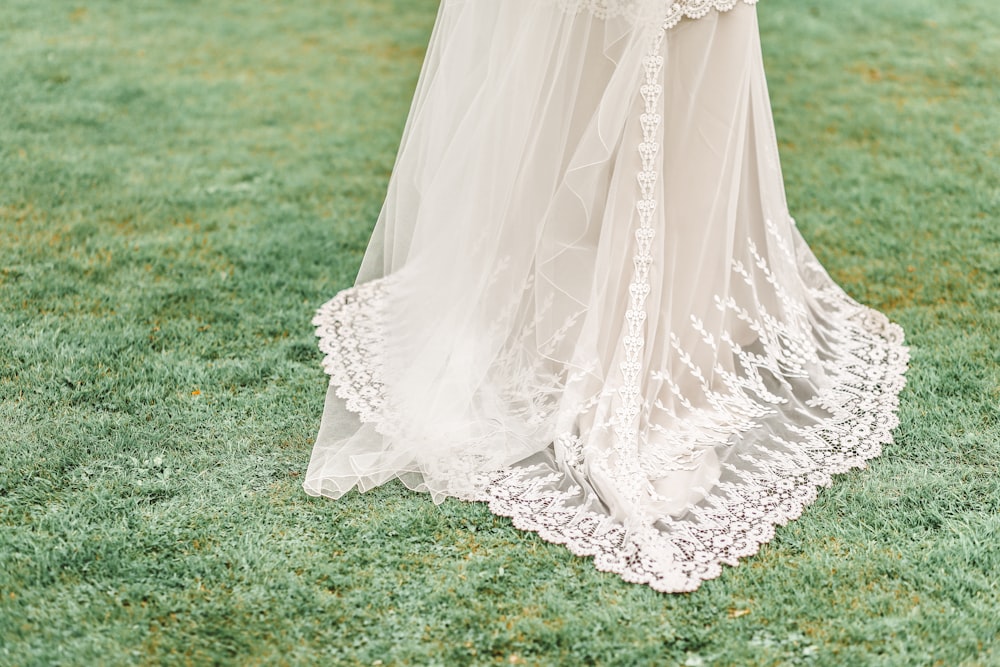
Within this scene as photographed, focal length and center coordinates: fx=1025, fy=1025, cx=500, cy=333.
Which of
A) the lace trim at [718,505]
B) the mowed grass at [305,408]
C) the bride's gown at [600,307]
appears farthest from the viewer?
the bride's gown at [600,307]

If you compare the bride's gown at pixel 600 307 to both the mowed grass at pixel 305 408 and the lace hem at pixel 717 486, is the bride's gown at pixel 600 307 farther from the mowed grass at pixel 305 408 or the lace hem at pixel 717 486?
the mowed grass at pixel 305 408

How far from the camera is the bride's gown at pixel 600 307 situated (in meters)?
2.84

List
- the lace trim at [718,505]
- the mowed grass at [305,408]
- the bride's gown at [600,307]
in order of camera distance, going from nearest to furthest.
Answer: the mowed grass at [305,408]
the lace trim at [718,505]
the bride's gown at [600,307]

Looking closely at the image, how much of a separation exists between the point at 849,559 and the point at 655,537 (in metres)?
0.50

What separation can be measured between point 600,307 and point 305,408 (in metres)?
1.04

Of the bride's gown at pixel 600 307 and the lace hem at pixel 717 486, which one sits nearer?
the lace hem at pixel 717 486

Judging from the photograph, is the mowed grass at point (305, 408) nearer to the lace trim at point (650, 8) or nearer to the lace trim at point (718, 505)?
the lace trim at point (718, 505)

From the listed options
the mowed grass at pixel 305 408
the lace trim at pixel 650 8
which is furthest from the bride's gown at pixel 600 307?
the mowed grass at pixel 305 408

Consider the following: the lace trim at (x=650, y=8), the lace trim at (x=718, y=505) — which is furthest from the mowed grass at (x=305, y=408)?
the lace trim at (x=650, y=8)

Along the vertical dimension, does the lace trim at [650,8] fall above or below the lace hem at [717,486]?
above

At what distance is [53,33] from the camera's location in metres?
6.84

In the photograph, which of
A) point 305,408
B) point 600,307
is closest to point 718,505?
point 600,307

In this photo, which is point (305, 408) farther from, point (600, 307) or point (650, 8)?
point (650, 8)

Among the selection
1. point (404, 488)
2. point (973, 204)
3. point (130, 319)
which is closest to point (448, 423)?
point (404, 488)
